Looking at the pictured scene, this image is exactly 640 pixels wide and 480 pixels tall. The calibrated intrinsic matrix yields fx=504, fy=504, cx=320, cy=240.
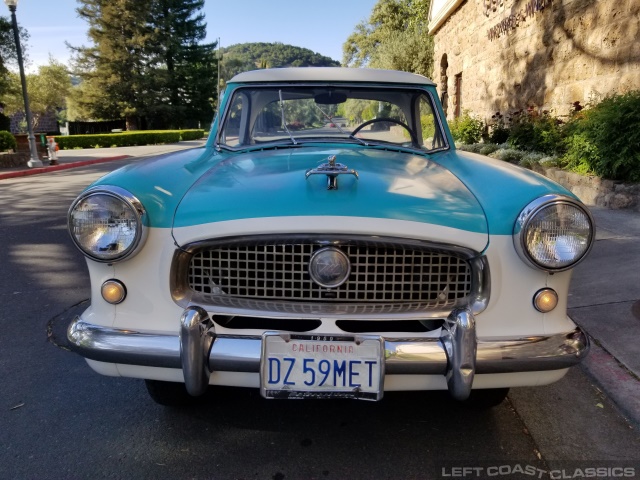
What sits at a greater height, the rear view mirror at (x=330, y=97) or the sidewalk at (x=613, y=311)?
the rear view mirror at (x=330, y=97)

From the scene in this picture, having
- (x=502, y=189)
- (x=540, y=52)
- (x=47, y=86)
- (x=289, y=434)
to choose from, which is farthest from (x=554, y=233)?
(x=47, y=86)

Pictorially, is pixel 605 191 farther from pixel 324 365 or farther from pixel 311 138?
pixel 324 365

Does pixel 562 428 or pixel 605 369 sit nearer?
pixel 562 428

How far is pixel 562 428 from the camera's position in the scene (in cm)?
210

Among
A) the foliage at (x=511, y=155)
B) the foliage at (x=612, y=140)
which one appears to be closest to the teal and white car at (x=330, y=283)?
the foliage at (x=612, y=140)

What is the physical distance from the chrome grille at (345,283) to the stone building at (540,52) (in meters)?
6.17

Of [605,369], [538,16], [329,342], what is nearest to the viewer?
[329,342]

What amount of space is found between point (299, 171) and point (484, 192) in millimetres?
743

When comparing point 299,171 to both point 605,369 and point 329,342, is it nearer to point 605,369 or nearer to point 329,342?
point 329,342

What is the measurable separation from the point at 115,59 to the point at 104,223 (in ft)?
129

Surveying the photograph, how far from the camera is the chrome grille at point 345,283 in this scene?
1.80m

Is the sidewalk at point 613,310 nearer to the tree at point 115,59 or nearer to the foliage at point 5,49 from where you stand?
the foliage at point 5,49

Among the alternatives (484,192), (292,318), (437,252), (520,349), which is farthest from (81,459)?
(484,192)

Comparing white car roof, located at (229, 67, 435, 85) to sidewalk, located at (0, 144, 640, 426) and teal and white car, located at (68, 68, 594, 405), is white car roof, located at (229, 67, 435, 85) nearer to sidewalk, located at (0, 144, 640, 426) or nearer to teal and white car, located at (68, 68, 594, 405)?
teal and white car, located at (68, 68, 594, 405)
